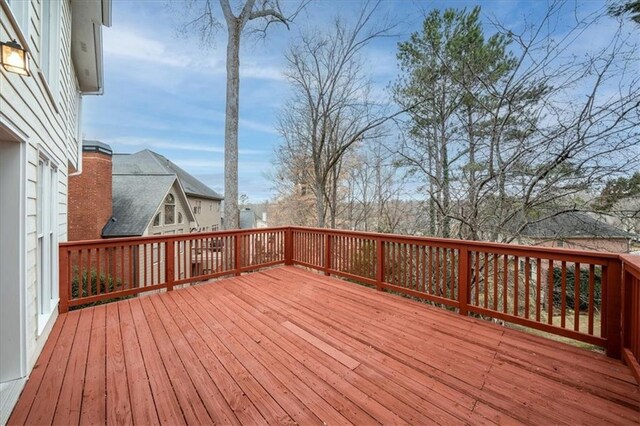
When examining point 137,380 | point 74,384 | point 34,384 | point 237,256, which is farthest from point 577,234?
point 34,384

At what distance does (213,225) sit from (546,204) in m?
22.3

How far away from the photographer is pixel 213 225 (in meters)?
22.8

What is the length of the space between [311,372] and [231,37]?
6938mm

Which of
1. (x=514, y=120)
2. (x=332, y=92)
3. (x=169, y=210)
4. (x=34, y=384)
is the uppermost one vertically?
(x=332, y=92)

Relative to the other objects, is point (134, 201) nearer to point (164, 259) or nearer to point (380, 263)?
point (164, 259)

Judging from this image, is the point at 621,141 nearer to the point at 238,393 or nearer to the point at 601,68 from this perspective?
the point at 601,68

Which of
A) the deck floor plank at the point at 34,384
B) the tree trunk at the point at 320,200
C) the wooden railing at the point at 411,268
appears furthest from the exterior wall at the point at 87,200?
the deck floor plank at the point at 34,384

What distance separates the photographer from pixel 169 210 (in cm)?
1380

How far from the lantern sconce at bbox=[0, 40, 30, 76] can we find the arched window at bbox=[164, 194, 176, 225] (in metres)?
12.9

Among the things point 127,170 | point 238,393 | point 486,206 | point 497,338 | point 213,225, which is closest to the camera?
point 238,393

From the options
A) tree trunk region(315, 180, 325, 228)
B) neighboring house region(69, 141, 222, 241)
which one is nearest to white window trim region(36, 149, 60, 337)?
tree trunk region(315, 180, 325, 228)

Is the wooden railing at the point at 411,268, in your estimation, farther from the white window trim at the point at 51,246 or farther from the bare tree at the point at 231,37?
the bare tree at the point at 231,37

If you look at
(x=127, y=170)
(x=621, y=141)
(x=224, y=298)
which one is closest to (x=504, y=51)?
(x=621, y=141)

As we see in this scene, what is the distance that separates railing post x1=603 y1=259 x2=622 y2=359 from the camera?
2.26 meters
